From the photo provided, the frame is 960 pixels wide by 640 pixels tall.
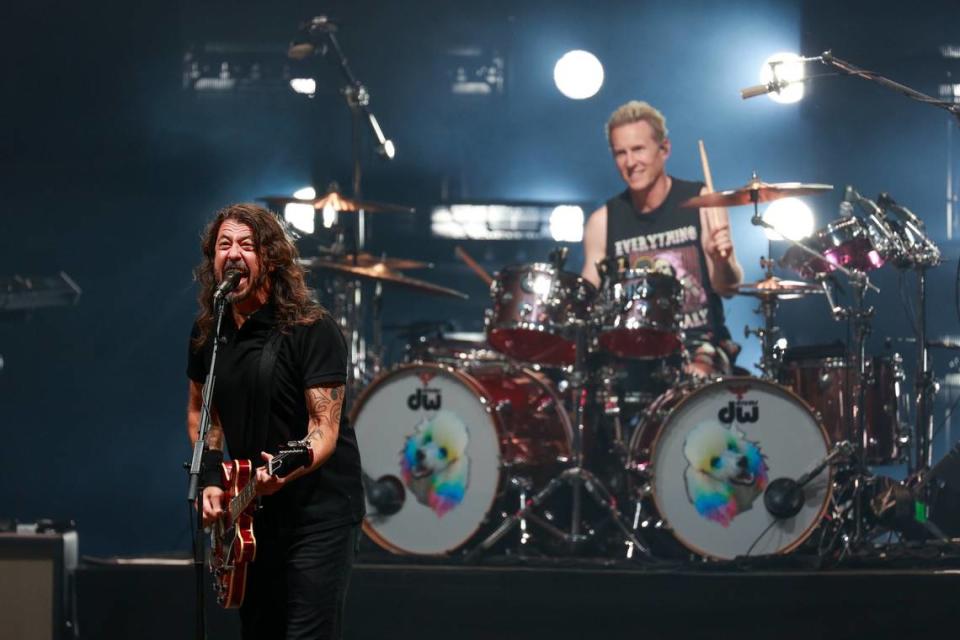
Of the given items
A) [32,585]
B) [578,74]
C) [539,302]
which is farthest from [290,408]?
[578,74]

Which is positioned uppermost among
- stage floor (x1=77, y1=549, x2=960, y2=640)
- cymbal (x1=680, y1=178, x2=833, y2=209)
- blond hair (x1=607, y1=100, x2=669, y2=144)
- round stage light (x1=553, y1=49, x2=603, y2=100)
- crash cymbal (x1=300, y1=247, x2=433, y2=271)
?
round stage light (x1=553, y1=49, x2=603, y2=100)

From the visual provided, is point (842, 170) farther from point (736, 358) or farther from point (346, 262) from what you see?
point (346, 262)

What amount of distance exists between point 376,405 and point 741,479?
6.57 feet

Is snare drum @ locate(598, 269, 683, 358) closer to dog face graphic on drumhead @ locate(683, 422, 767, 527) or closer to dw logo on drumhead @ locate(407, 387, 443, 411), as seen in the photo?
dog face graphic on drumhead @ locate(683, 422, 767, 527)

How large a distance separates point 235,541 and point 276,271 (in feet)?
2.65

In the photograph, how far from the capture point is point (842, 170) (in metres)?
8.09

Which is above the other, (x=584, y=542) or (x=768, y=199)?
(x=768, y=199)

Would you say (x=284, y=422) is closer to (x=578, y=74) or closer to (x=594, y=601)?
(x=594, y=601)

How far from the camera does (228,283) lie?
3.83 m

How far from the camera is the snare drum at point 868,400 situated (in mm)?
7156

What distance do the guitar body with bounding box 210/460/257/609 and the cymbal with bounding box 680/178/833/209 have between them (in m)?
4.01

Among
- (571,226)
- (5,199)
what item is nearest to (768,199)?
(571,226)

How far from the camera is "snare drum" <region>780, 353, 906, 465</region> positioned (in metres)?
7.16

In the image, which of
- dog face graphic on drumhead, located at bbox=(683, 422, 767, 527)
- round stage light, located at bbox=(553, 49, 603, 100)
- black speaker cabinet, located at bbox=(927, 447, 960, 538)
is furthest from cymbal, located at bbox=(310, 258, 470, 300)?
black speaker cabinet, located at bbox=(927, 447, 960, 538)
